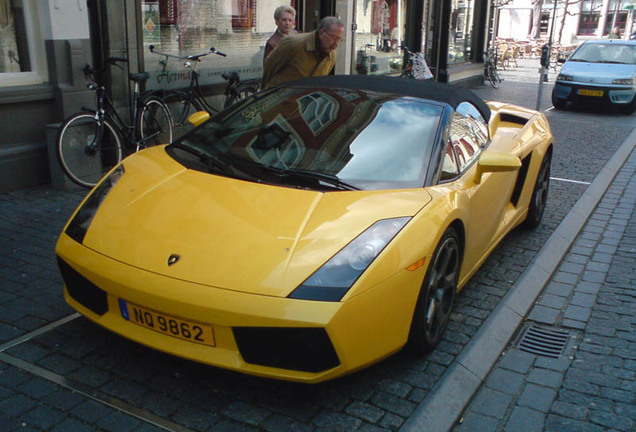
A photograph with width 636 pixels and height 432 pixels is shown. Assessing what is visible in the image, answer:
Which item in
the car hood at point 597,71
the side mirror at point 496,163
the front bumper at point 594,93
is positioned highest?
the side mirror at point 496,163

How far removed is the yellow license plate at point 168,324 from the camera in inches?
112

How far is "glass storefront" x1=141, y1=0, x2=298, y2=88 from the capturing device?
8.33 meters

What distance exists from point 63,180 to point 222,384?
13.1 ft

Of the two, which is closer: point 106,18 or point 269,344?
point 269,344

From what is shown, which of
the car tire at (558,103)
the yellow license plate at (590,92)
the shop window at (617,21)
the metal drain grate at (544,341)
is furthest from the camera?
the shop window at (617,21)

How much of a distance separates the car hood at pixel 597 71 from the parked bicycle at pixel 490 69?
3868 mm

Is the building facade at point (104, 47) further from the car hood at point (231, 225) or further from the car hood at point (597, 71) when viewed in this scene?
the car hood at point (597, 71)

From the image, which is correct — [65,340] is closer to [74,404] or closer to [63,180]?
[74,404]

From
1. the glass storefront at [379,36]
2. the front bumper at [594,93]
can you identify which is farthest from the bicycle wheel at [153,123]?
the front bumper at [594,93]

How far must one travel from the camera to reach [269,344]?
2.79 m

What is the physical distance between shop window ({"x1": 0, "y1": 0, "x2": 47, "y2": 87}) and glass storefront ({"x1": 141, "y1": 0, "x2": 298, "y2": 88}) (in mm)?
1638

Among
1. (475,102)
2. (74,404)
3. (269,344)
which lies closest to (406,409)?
(269,344)

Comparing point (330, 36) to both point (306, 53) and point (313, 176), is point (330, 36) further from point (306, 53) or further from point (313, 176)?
point (313, 176)

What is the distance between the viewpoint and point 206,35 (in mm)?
9289
